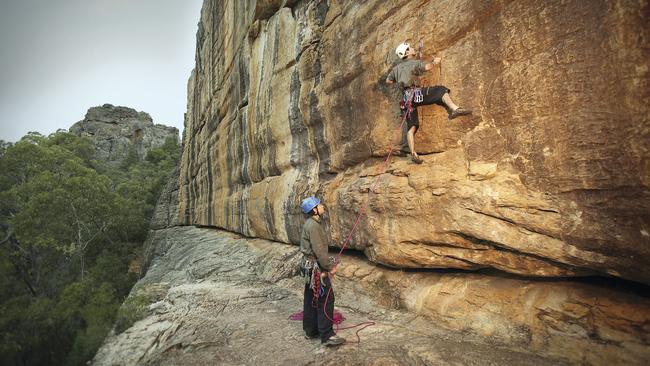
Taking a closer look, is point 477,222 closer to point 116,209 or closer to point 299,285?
point 299,285

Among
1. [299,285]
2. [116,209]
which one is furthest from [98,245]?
[299,285]

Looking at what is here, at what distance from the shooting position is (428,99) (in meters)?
5.27

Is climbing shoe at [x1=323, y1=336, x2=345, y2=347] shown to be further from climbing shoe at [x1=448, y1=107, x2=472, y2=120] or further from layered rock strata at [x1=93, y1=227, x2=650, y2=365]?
climbing shoe at [x1=448, y1=107, x2=472, y2=120]

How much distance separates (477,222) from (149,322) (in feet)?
19.5

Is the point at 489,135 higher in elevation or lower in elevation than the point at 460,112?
lower

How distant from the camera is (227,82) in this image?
15.6 metres

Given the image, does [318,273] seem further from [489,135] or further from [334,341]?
[489,135]

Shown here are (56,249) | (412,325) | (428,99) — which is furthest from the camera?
(56,249)

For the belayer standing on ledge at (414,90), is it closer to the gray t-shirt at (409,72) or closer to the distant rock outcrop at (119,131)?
the gray t-shirt at (409,72)

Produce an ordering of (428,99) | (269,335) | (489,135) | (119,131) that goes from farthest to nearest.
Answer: (119,131), (428,99), (269,335), (489,135)

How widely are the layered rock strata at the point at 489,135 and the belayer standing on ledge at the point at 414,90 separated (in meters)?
0.21

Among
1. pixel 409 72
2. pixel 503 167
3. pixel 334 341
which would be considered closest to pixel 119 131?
pixel 409 72

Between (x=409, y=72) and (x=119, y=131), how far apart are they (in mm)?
73833

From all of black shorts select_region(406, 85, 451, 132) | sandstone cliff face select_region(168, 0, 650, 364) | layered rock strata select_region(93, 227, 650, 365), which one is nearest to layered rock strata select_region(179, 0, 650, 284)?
sandstone cliff face select_region(168, 0, 650, 364)
